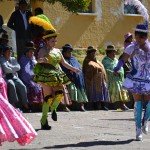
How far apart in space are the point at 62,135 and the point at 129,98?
6.77 metres

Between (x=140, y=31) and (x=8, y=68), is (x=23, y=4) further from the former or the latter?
(x=140, y=31)

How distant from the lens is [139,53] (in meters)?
11.3

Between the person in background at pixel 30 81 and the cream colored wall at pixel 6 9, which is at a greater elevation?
the cream colored wall at pixel 6 9

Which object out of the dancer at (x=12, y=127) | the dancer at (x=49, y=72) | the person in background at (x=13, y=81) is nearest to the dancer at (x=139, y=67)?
the dancer at (x=49, y=72)

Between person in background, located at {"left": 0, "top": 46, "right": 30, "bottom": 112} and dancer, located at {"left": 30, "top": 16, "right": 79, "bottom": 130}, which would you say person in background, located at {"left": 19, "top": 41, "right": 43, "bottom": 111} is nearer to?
person in background, located at {"left": 0, "top": 46, "right": 30, "bottom": 112}

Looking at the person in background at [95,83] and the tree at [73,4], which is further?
the tree at [73,4]

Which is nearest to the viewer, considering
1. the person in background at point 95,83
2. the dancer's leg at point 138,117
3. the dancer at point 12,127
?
the dancer at point 12,127

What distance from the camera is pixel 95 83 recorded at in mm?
17781

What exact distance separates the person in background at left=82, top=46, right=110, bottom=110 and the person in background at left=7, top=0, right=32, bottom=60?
62.4 inches

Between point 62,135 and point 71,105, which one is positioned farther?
point 71,105

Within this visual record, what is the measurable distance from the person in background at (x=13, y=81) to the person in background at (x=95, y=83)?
7.10 feet

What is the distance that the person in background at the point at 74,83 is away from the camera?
56.2ft

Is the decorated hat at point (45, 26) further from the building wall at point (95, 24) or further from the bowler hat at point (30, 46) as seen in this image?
the building wall at point (95, 24)

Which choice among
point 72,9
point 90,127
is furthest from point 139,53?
point 72,9
